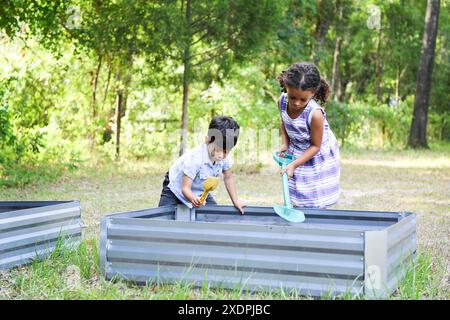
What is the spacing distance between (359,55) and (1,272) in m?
21.6

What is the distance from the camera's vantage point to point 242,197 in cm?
794

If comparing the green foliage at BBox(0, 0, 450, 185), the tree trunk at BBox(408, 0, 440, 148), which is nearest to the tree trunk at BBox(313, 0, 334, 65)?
the green foliage at BBox(0, 0, 450, 185)

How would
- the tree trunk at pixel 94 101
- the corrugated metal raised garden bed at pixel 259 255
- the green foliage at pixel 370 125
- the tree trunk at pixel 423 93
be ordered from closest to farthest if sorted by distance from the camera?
the corrugated metal raised garden bed at pixel 259 255, the tree trunk at pixel 94 101, the tree trunk at pixel 423 93, the green foliage at pixel 370 125

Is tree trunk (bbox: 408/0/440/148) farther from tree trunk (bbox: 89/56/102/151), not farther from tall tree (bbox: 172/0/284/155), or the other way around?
tree trunk (bbox: 89/56/102/151)

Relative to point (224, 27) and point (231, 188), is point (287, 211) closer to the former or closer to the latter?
point (231, 188)

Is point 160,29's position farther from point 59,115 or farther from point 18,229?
point 18,229

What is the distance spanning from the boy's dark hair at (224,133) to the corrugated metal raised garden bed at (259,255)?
2.62 ft

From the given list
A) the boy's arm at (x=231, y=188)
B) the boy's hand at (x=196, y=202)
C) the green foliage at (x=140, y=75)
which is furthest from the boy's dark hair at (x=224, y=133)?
the green foliage at (x=140, y=75)

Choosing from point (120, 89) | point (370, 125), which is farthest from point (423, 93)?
point (120, 89)

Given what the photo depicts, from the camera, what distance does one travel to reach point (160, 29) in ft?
31.4

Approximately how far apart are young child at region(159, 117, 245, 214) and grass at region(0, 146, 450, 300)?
23.2 inches

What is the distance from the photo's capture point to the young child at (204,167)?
13.2 feet

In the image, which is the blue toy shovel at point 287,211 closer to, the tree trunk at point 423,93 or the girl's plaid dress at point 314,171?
the girl's plaid dress at point 314,171
